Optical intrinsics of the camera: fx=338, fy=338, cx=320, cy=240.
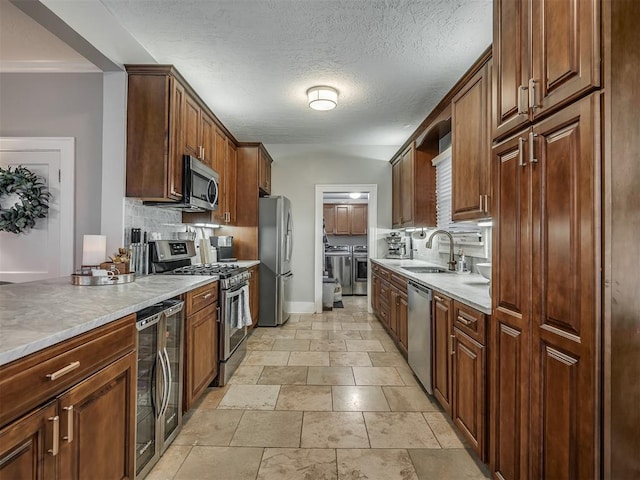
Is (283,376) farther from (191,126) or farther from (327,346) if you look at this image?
(191,126)

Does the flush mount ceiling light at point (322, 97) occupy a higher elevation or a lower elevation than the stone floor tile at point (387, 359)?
higher

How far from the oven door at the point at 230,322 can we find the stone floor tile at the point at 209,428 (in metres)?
0.51

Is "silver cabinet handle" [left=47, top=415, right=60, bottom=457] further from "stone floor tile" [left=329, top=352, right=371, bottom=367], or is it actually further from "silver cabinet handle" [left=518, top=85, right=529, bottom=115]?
"stone floor tile" [left=329, top=352, right=371, bottom=367]

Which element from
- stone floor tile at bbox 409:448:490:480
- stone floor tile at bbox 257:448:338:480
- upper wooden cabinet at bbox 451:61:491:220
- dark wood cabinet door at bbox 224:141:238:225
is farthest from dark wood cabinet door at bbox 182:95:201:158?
stone floor tile at bbox 409:448:490:480

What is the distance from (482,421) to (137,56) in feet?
11.1

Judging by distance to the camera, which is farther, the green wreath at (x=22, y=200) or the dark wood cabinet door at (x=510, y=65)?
the green wreath at (x=22, y=200)

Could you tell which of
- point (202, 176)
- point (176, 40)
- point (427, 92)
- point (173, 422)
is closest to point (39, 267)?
point (202, 176)

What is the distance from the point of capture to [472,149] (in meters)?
2.53

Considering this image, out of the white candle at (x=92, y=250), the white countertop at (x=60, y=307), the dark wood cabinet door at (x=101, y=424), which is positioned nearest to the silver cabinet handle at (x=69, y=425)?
the dark wood cabinet door at (x=101, y=424)

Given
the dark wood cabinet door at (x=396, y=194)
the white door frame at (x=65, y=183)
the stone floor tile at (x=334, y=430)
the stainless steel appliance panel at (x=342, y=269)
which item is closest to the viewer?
the stone floor tile at (x=334, y=430)

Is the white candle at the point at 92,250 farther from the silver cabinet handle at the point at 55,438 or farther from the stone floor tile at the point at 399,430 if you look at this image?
the stone floor tile at the point at 399,430

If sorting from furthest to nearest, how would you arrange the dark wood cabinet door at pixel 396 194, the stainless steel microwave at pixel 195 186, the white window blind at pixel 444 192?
the dark wood cabinet door at pixel 396 194 → the white window blind at pixel 444 192 → the stainless steel microwave at pixel 195 186

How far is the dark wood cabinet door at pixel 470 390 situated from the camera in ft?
5.55

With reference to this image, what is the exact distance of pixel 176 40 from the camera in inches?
100.0
